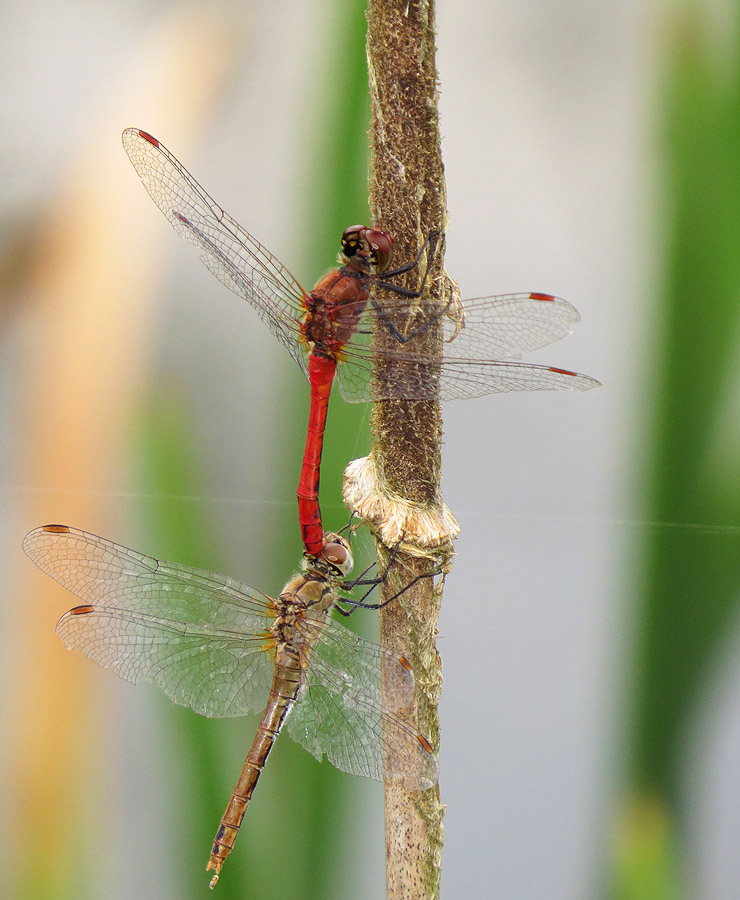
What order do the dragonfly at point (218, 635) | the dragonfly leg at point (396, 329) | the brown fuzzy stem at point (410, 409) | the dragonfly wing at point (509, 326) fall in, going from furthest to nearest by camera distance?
the dragonfly at point (218, 635) < the dragonfly wing at point (509, 326) < the dragonfly leg at point (396, 329) < the brown fuzzy stem at point (410, 409)

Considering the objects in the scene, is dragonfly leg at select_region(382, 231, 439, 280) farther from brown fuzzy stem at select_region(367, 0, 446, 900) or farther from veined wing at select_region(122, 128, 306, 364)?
veined wing at select_region(122, 128, 306, 364)

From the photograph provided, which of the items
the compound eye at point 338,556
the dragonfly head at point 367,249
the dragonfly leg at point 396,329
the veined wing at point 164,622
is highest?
the dragonfly head at point 367,249

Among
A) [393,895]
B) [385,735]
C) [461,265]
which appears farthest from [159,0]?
[393,895]

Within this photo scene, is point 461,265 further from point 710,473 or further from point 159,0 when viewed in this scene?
point 159,0

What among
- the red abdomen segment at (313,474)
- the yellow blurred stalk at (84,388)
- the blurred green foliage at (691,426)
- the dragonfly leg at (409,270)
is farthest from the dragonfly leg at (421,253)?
the yellow blurred stalk at (84,388)

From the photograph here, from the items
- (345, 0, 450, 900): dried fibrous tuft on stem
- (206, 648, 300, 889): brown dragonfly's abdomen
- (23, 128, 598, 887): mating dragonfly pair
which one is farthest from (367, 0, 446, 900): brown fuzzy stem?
(206, 648, 300, 889): brown dragonfly's abdomen

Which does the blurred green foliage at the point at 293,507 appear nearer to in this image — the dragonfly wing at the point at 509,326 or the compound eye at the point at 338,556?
the compound eye at the point at 338,556
